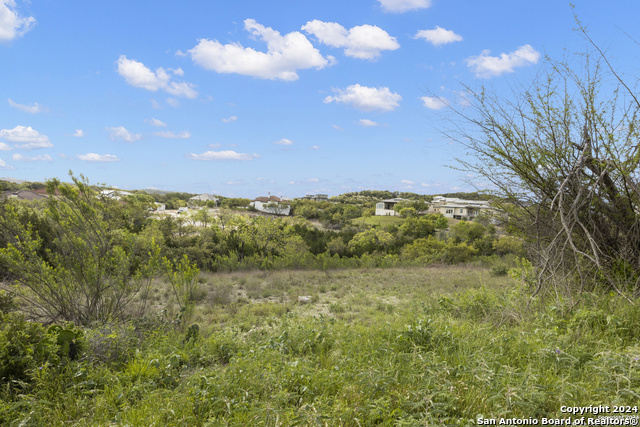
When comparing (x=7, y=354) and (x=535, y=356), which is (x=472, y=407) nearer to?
(x=535, y=356)

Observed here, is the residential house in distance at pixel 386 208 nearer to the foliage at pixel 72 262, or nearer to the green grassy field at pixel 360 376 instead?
the foliage at pixel 72 262

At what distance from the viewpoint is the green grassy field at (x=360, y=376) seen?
2.11m

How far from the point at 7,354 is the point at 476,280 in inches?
410

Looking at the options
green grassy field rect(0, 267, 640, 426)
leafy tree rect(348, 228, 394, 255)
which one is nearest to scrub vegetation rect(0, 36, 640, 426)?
green grassy field rect(0, 267, 640, 426)

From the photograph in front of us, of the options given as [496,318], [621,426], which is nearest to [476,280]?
[496,318]

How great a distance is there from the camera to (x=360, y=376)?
8.14 ft

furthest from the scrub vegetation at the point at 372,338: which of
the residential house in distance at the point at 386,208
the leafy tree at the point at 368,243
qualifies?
the residential house in distance at the point at 386,208

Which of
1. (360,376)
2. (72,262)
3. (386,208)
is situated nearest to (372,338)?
(360,376)

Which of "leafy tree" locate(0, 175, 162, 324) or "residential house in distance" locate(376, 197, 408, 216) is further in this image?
"residential house in distance" locate(376, 197, 408, 216)

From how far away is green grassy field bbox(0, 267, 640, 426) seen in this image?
6.93ft

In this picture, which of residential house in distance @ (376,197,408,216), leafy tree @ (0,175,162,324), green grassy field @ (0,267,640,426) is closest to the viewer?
green grassy field @ (0,267,640,426)

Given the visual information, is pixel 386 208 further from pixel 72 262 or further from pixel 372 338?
pixel 372 338

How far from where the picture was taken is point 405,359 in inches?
109

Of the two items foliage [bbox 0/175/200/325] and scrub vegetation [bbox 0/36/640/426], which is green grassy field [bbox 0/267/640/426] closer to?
scrub vegetation [bbox 0/36/640/426]
